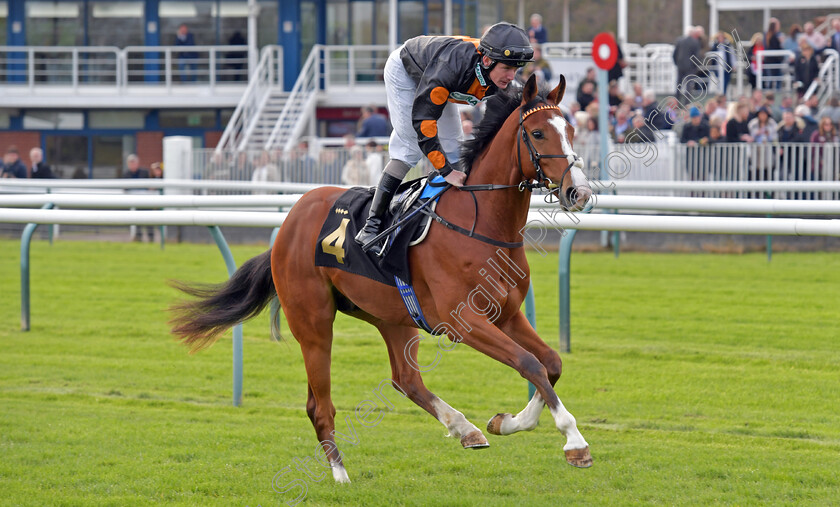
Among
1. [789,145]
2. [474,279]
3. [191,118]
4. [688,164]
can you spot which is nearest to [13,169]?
[191,118]

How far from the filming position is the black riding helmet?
4.16 meters

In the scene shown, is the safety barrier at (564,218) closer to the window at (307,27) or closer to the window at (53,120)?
the window at (307,27)

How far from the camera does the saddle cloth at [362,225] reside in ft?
14.6

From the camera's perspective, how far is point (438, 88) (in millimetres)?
4246

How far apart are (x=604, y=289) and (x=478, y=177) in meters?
5.43

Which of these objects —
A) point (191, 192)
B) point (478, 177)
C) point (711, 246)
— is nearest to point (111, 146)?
point (191, 192)

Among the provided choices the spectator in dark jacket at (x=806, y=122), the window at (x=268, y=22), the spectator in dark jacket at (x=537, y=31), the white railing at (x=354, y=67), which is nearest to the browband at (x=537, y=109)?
the spectator in dark jacket at (x=806, y=122)

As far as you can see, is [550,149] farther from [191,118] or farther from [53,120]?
[53,120]

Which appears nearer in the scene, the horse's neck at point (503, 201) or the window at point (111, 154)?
the horse's neck at point (503, 201)

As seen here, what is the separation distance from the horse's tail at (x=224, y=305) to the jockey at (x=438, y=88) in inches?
32.6

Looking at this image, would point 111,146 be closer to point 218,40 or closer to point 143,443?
point 218,40

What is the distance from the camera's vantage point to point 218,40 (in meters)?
22.8

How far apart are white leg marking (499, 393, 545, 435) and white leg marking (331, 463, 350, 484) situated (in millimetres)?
800

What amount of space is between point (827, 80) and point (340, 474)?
12.0 m
